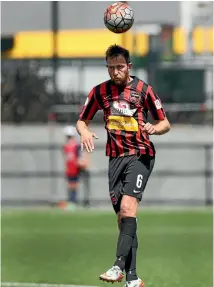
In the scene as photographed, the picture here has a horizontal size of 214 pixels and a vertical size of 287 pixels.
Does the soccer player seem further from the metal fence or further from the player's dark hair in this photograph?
the metal fence

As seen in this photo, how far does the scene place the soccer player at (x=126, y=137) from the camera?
10008 mm

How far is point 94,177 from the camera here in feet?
87.6

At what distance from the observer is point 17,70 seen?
94.1 feet

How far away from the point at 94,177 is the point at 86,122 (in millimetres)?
16274

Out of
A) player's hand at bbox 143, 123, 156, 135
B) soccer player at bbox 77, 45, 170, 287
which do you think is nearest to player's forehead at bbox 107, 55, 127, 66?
soccer player at bbox 77, 45, 170, 287

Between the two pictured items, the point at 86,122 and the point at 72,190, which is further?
the point at 72,190

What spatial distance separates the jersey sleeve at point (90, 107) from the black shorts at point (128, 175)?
0.55 meters

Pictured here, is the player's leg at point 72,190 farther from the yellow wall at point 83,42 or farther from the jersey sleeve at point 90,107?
the jersey sleeve at point 90,107

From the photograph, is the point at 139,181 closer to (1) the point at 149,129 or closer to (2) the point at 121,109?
(1) the point at 149,129

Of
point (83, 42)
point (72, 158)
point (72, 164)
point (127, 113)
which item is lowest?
point (72, 164)

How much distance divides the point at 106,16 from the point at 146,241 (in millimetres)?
7681

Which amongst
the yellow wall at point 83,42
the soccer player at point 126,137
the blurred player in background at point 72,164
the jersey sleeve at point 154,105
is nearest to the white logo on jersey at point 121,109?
the soccer player at point 126,137

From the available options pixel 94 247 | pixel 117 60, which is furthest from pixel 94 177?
pixel 117 60

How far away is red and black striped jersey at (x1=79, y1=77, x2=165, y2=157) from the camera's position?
10.0 meters
